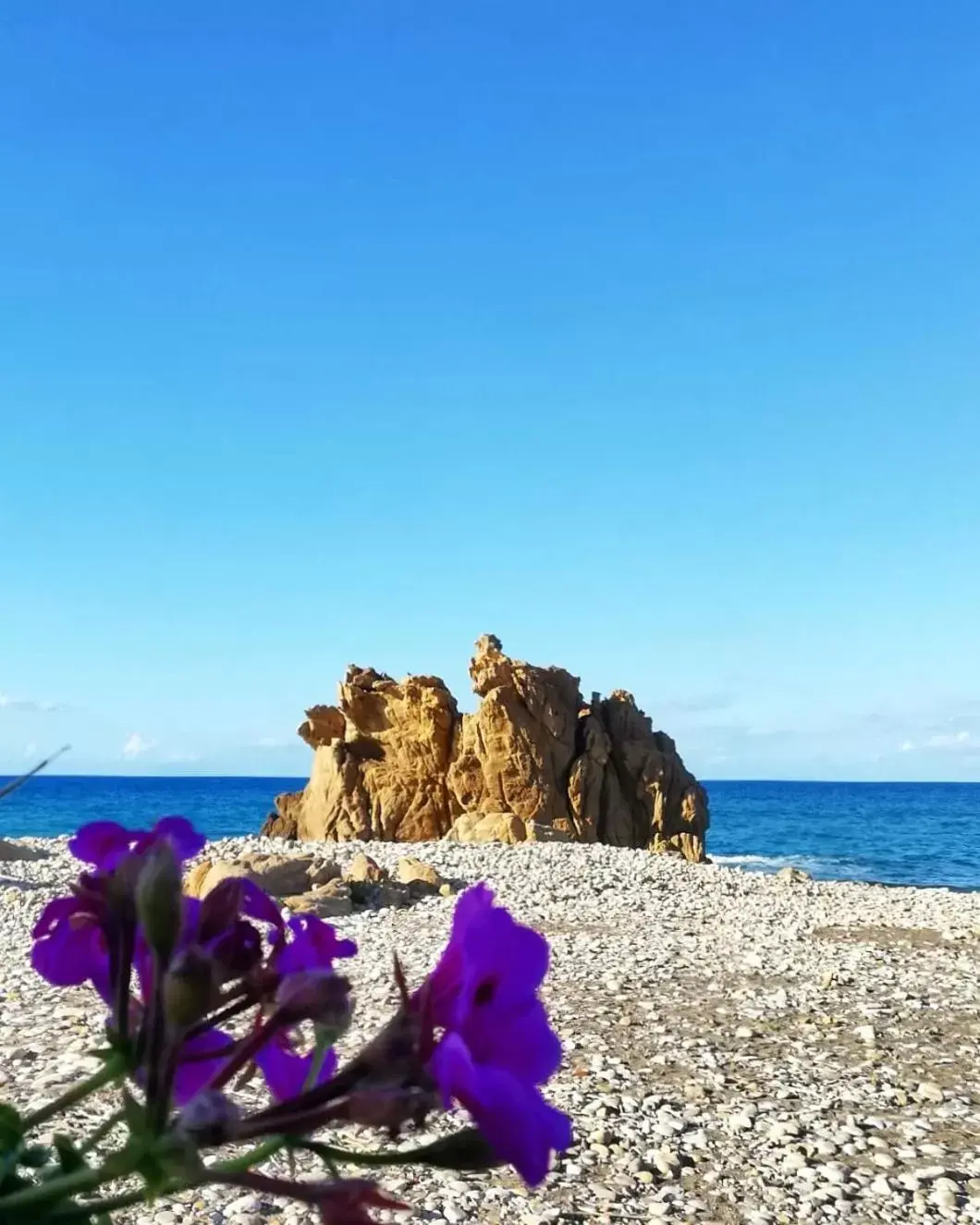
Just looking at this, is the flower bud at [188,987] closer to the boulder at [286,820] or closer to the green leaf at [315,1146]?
the green leaf at [315,1146]

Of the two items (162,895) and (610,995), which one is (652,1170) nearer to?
(610,995)

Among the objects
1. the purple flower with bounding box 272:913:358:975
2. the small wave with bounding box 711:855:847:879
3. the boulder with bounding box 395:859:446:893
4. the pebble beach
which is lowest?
the small wave with bounding box 711:855:847:879

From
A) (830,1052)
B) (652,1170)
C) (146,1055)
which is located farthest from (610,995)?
(146,1055)

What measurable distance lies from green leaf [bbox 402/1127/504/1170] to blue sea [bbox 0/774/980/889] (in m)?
21.4

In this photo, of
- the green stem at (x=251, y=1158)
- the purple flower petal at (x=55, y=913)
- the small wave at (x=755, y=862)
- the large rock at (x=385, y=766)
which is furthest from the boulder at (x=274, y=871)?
the small wave at (x=755, y=862)

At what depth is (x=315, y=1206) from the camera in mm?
794

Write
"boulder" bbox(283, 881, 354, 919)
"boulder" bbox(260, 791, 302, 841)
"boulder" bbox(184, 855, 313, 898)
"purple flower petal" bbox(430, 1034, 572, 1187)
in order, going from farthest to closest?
"boulder" bbox(260, 791, 302, 841)
"boulder" bbox(184, 855, 313, 898)
"boulder" bbox(283, 881, 354, 919)
"purple flower petal" bbox(430, 1034, 572, 1187)

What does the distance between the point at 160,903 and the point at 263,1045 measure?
15 centimetres

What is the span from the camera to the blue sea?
37.8m

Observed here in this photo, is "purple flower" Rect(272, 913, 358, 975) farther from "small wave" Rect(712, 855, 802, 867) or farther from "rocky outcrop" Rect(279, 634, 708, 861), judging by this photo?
"small wave" Rect(712, 855, 802, 867)

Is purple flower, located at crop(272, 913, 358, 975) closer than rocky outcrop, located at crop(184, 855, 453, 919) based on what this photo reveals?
Yes

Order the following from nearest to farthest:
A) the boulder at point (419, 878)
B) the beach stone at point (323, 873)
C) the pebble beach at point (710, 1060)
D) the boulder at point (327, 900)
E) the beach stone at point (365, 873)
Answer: the pebble beach at point (710, 1060) < the boulder at point (327, 900) < the beach stone at point (323, 873) < the beach stone at point (365, 873) < the boulder at point (419, 878)

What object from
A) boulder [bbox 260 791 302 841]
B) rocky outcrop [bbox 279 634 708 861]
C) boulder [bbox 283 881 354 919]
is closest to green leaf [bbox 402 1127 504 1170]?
boulder [bbox 283 881 354 919]

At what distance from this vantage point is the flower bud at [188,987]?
0.83 metres
